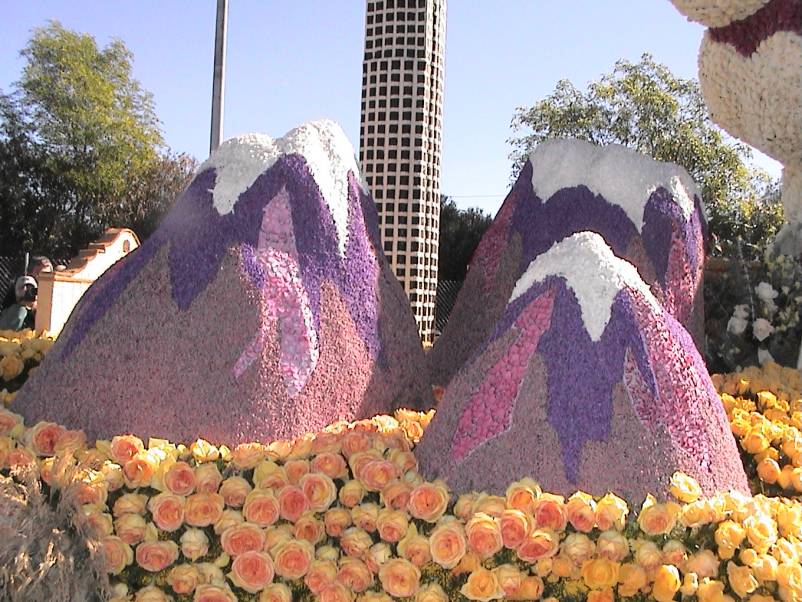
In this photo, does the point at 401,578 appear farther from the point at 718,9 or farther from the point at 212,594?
the point at 718,9

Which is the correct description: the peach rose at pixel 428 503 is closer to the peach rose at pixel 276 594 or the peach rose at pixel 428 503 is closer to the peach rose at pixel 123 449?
the peach rose at pixel 276 594

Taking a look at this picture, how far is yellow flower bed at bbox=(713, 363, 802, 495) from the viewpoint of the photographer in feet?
8.43

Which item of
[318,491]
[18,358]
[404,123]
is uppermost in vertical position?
[404,123]

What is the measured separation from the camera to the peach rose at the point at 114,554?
1.90 meters

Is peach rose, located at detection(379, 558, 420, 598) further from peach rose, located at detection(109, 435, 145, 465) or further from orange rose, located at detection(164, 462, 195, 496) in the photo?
peach rose, located at detection(109, 435, 145, 465)

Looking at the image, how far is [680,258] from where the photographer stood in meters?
3.28

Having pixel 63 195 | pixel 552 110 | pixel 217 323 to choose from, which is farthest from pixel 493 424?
pixel 63 195

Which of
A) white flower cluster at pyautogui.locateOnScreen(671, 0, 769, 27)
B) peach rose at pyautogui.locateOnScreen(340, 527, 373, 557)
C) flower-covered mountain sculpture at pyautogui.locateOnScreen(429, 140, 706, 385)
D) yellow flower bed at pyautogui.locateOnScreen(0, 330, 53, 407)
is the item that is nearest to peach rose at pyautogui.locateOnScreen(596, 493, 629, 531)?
peach rose at pyautogui.locateOnScreen(340, 527, 373, 557)

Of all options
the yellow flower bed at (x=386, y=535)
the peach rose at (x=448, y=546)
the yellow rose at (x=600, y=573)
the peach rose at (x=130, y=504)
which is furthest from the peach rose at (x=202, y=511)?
the yellow rose at (x=600, y=573)

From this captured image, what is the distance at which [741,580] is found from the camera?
182cm

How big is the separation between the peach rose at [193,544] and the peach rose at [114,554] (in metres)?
0.12

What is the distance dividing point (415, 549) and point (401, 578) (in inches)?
2.6

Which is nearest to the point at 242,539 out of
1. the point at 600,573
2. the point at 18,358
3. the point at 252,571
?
the point at 252,571

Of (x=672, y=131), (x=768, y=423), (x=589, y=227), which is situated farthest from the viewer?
(x=672, y=131)
